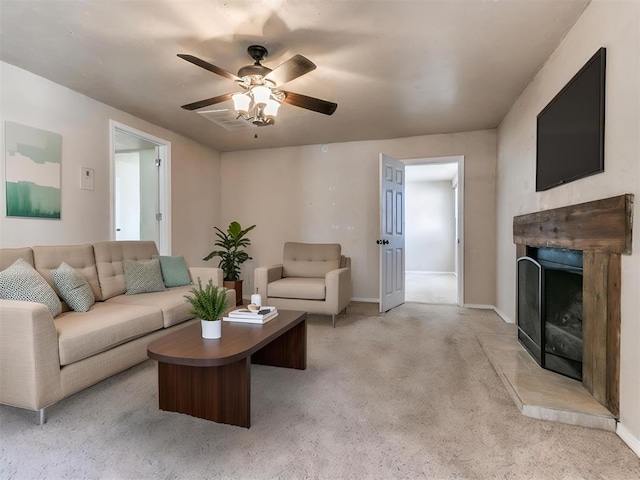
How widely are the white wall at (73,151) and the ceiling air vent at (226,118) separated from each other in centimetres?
122

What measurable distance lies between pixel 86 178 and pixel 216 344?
2597 mm

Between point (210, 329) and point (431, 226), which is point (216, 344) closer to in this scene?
point (210, 329)

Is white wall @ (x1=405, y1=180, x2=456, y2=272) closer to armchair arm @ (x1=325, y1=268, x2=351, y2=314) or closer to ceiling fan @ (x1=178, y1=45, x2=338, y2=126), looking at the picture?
armchair arm @ (x1=325, y1=268, x2=351, y2=314)

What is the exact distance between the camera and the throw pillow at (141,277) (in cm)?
300

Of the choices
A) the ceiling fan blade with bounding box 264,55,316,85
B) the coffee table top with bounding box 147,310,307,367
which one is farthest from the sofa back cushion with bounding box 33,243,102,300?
the ceiling fan blade with bounding box 264,55,316,85

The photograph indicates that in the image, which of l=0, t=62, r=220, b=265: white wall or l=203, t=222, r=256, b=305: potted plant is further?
l=203, t=222, r=256, b=305: potted plant

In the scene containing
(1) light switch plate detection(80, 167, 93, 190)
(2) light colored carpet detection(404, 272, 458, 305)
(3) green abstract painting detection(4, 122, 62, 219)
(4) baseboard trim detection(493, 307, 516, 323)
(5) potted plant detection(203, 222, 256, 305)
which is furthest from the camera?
(2) light colored carpet detection(404, 272, 458, 305)

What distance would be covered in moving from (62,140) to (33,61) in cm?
67

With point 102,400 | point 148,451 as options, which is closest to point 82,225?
point 102,400

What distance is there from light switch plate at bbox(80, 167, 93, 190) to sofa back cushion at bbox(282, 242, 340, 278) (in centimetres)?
222

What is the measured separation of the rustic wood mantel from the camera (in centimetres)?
161

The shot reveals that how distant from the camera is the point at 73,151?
3211mm

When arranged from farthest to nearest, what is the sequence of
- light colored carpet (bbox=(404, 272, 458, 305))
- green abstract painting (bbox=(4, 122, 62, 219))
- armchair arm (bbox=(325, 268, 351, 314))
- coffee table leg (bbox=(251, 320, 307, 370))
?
light colored carpet (bbox=(404, 272, 458, 305))
armchair arm (bbox=(325, 268, 351, 314))
green abstract painting (bbox=(4, 122, 62, 219))
coffee table leg (bbox=(251, 320, 307, 370))

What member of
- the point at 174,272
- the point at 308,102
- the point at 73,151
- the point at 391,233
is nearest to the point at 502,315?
the point at 391,233
